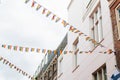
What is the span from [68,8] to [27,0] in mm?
11639

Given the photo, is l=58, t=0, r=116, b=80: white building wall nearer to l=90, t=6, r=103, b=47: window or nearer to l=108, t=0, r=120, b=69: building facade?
l=90, t=6, r=103, b=47: window

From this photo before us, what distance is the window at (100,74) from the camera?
13.2m

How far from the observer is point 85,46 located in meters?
16.1

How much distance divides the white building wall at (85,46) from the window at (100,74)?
16cm

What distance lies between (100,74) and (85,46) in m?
2.75

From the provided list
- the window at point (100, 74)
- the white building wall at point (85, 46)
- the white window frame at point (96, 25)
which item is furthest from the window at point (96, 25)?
the window at point (100, 74)

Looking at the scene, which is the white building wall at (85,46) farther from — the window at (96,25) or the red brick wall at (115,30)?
the red brick wall at (115,30)

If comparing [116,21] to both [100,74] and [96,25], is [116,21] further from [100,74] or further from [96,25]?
[96,25]

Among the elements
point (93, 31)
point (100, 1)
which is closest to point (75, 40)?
point (93, 31)

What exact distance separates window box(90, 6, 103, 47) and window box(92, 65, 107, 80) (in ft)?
4.85

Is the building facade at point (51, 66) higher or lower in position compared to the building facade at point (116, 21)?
lower

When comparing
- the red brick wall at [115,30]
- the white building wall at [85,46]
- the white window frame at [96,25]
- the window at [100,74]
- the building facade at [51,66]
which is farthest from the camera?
the building facade at [51,66]

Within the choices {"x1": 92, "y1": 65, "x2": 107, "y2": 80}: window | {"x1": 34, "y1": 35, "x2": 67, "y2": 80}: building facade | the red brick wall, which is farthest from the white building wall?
{"x1": 34, "y1": 35, "x2": 67, "y2": 80}: building facade

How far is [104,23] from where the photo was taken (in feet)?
44.6
